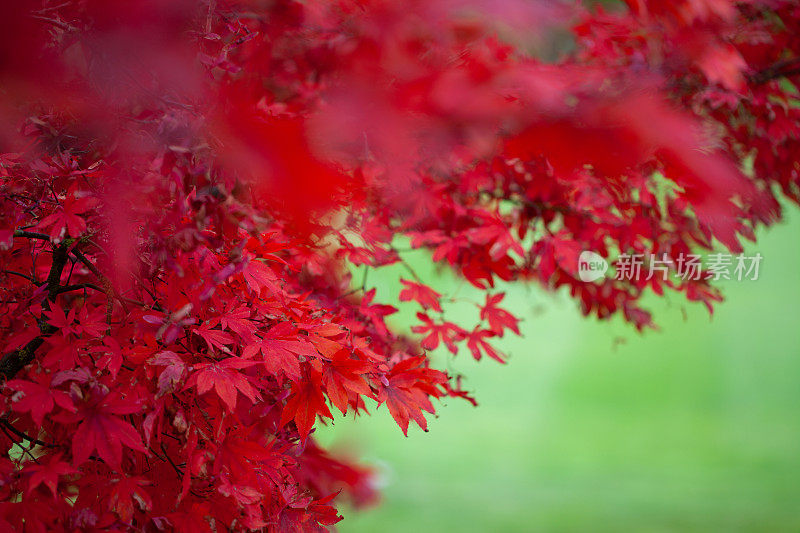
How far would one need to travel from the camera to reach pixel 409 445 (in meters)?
4.93

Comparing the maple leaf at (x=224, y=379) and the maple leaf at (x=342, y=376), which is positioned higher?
the maple leaf at (x=342, y=376)

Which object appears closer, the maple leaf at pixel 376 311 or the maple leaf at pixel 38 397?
the maple leaf at pixel 38 397

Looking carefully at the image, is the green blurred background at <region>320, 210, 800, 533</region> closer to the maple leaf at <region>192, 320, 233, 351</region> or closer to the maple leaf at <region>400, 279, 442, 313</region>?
the maple leaf at <region>400, 279, 442, 313</region>

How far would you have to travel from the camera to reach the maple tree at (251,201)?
0.63 meters

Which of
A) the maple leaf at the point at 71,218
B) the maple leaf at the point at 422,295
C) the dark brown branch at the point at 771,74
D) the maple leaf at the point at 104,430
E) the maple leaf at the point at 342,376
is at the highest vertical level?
the dark brown branch at the point at 771,74

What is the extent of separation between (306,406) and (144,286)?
1.14 ft

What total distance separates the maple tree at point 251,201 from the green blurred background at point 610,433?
1.84 m

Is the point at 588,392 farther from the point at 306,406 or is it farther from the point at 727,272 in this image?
the point at 306,406

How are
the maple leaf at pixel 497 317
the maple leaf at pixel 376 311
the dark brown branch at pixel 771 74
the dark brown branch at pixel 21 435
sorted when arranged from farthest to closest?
1. the dark brown branch at pixel 771 74
2. the maple leaf at pixel 497 317
3. the maple leaf at pixel 376 311
4. the dark brown branch at pixel 21 435

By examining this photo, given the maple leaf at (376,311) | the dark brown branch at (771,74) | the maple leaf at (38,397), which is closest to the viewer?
the maple leaf at (38,397)

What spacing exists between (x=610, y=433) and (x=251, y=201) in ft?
14.2

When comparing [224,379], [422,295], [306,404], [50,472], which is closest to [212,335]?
[224,379]

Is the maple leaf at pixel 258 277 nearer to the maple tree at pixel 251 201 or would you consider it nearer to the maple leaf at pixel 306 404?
the maple tree at pixel 251 201

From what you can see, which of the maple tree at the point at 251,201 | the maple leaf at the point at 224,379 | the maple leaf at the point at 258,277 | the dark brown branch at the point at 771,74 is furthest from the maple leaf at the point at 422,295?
the dark brown branch at the point at 771,74
